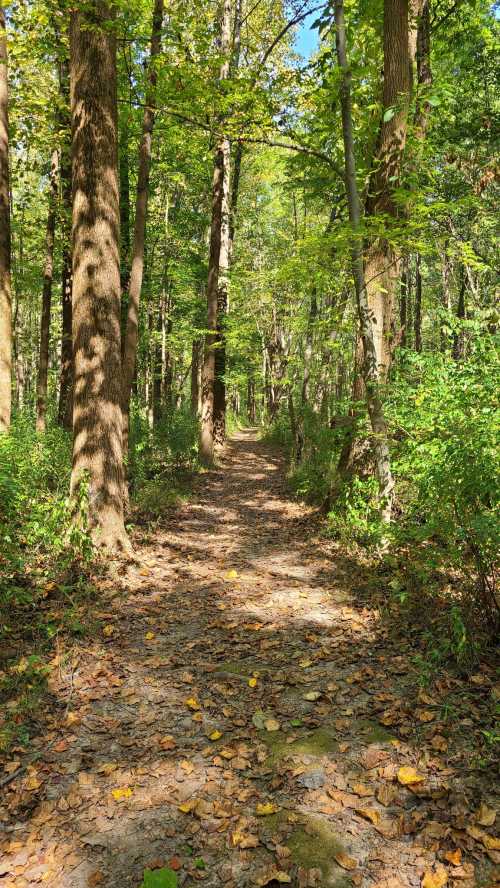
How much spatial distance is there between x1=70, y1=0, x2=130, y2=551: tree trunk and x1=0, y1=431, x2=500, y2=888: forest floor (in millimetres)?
1270

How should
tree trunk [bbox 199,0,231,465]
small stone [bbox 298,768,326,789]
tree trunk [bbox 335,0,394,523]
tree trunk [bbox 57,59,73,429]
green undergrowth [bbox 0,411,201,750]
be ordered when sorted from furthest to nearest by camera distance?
tree trunk [bbox 199,0,231,465]
tree trunk [bbox 57,59,73,429]
tree trunk [bbox 335,0,394,523]
green undergrowth [bbox 0,411,201,750]
small stone [bbox 298,768,326,789]

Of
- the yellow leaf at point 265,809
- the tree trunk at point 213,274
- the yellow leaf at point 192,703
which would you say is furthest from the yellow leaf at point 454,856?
the tree trunk at point 213,274

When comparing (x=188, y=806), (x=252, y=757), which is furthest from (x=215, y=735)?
(x=188, y=806)

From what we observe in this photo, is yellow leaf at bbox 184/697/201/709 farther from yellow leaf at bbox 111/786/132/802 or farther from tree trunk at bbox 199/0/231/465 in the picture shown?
tree trunk at bbox 199/0/231/465

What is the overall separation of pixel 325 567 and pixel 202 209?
21.4m

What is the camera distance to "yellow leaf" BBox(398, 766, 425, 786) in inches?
117

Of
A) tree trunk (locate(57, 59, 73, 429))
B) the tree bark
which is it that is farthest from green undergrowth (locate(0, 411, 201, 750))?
tree trunk (locate(57, 59, 73, 429))

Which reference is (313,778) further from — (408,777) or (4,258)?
(4,258)

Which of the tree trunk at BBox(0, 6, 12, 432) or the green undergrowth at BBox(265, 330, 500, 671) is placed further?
the tree trunk at BBox(0, 6, 12, 432)

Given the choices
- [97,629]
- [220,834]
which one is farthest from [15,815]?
[97,629]

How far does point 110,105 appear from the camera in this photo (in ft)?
21.3

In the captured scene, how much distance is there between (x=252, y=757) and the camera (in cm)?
337

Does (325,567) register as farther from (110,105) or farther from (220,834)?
(110,105)

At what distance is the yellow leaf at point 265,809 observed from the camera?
9.48 ft
